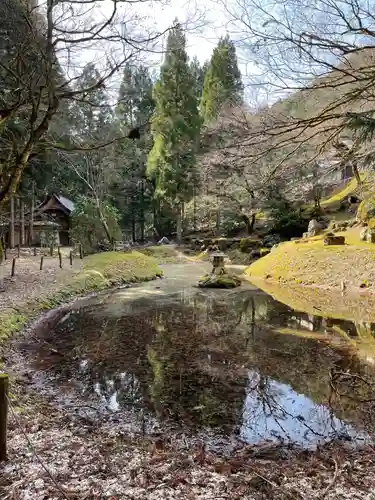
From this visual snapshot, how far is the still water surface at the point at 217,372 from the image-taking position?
4.34 meters

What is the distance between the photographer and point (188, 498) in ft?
9.18

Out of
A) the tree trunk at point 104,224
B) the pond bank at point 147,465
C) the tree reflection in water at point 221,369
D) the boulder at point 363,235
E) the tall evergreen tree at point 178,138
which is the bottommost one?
the tree reflection in water at point 221,369

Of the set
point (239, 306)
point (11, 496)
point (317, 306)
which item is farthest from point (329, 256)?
point (11, 496)

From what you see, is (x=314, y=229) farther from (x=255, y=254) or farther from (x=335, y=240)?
(x=255, y=254)

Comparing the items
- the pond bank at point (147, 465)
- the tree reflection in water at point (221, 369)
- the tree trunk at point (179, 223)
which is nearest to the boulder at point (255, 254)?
the tree trunk at point (179, 223)

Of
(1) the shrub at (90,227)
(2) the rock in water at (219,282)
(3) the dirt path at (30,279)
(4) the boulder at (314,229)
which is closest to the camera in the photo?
(3) the dirt path at (30,279)

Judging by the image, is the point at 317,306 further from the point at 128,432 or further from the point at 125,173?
the point at 125,173

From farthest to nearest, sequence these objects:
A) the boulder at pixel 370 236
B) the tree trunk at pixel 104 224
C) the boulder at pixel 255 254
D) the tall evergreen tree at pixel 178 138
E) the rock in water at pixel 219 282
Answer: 1. the tall evergreen tree at pixel 178 138
2. the boulder at pixel 255 254
3. the tree trunk at pixel 104 224
4. the rock in water at pixel 219 282
5. the boulder at pixel 370 236

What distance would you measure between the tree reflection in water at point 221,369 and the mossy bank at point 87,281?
2.67 feet

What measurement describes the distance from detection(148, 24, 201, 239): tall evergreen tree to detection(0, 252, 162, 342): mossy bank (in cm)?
1193

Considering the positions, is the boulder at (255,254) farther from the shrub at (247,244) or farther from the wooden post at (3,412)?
the wooden post at (3,412)

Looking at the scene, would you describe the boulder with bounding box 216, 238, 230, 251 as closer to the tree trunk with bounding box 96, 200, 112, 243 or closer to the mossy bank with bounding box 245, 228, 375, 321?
the tree trunk with bounding box 96, 200, 112, 243

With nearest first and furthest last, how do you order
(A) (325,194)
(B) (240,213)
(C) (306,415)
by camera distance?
(C) (306,415)
(B) (240,213)
(A) (325,194)

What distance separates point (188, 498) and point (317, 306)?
920cm
